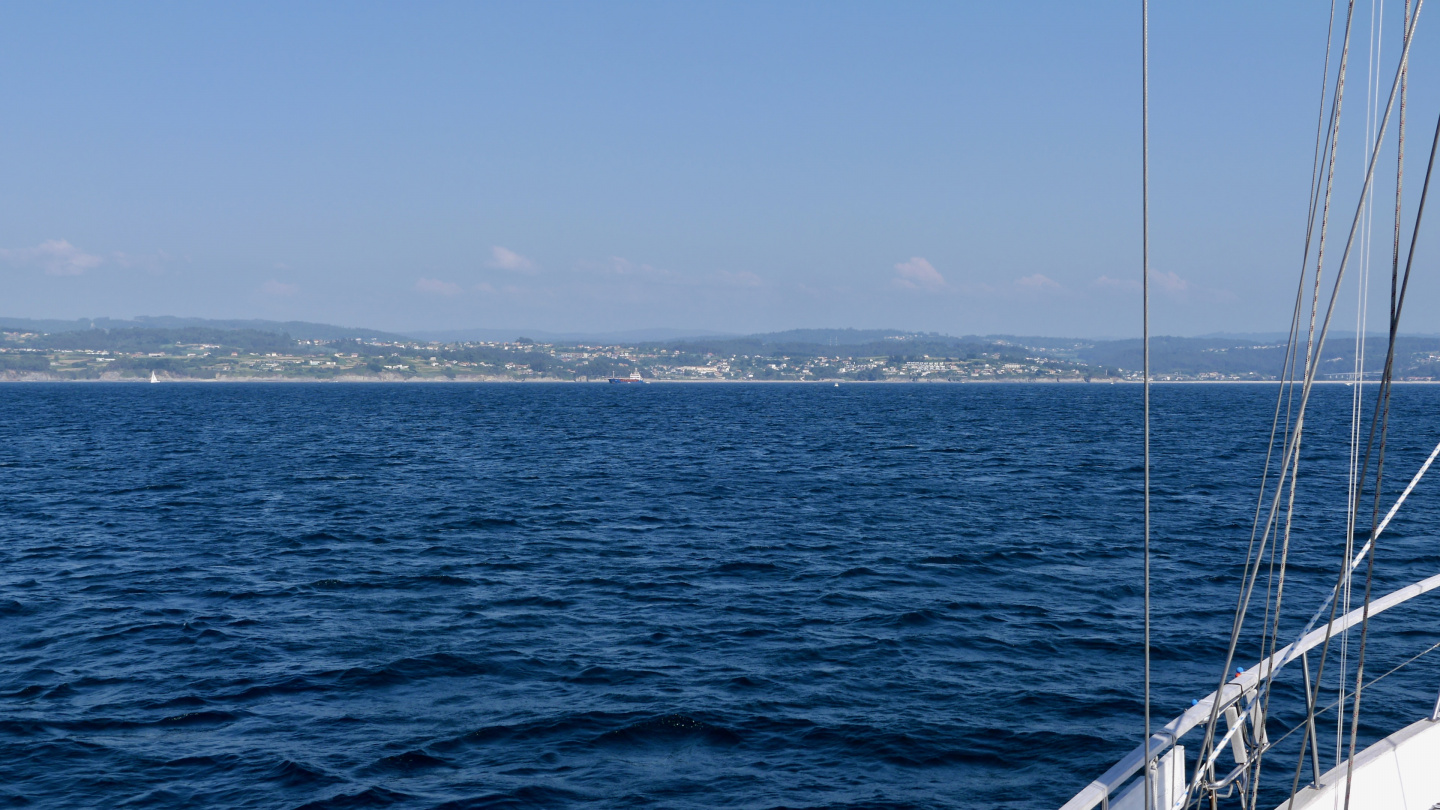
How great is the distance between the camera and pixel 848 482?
45312mm

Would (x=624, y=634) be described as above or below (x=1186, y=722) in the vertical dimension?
below

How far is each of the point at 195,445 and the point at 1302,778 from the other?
69401 millimetres

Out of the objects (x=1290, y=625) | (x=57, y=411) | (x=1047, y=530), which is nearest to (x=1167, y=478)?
(x=1047, y=530)

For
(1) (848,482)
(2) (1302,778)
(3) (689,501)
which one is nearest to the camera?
(2) (1302,778)

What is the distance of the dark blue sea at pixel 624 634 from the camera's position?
13516 millimetres

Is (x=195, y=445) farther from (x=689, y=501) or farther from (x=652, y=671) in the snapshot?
(x=652, y=671)

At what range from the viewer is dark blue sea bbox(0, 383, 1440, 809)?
44.3 ft

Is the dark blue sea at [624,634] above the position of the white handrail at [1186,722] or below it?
below

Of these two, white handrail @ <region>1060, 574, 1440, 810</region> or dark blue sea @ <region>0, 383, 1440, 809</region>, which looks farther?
dark blue sea @ <region>0, 383, 1440, 809</region>

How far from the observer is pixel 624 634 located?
2006 centimetres

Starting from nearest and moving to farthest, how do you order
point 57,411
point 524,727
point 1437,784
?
point 1437,784, point 524,727, point 57,411

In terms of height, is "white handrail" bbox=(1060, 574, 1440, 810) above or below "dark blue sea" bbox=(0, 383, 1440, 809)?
above

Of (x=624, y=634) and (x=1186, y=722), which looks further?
(x=624, y=634)

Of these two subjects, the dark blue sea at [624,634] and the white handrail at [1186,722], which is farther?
the dark blue sea at [624,634]
